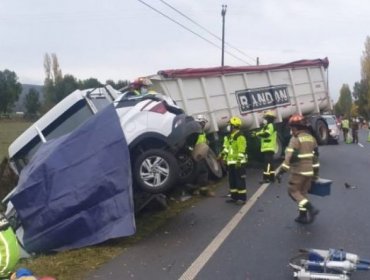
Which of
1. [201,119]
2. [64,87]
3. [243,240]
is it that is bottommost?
[243,240]

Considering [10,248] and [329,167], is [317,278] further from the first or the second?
[329,167]

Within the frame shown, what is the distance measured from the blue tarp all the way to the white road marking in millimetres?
1037

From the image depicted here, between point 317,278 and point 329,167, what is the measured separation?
11406 mm

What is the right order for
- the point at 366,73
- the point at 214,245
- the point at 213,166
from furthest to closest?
the point at 366,73 → the point at 213,166 → the point at 214,245

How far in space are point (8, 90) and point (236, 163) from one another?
215 feet

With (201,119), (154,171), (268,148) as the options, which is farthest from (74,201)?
(268,148)

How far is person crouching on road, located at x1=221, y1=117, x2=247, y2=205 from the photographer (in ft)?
33.4

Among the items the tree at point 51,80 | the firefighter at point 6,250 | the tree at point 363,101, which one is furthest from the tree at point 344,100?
the firefighter at point 6,250

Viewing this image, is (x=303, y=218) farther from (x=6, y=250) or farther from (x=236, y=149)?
(x=6, y=250)

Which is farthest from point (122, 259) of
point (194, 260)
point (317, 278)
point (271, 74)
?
point (271, 74)

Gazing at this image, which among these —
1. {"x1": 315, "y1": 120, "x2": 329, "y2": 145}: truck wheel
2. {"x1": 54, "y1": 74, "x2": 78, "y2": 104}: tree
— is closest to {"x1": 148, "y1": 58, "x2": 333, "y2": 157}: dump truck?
{"x1": 315, "y1": 120, "x2": 329, "y2": 145}: truck wheel

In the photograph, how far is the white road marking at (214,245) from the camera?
5965 mm

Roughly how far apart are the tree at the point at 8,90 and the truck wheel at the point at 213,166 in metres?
62.8

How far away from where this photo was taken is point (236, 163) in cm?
1028
